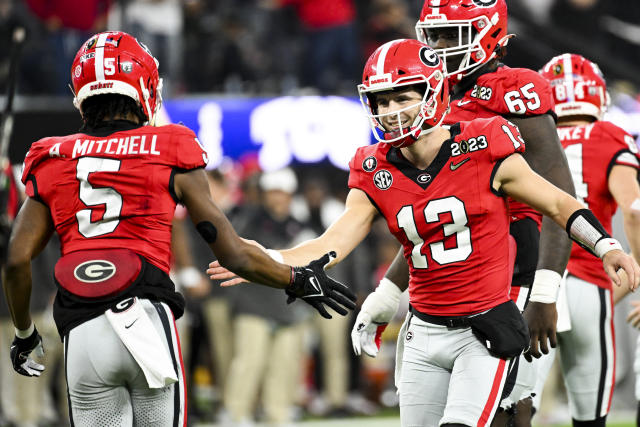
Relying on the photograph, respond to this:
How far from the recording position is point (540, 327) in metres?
4.48

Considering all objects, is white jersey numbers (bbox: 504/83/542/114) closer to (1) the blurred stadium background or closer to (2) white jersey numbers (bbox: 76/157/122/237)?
(2) white jersey numbers (bbox: 76/157/122/237)

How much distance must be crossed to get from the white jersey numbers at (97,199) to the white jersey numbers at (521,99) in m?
1.81

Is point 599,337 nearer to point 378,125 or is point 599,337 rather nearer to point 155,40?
point 378,125

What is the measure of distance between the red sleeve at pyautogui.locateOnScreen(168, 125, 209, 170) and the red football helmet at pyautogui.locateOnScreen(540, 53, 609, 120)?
236 cm

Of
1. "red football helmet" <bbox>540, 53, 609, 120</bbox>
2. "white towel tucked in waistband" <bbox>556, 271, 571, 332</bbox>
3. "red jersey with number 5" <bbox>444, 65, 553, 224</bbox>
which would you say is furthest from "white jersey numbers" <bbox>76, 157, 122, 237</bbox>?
"red football helmet" <bbox>540, 53, 609, 120</bbox>

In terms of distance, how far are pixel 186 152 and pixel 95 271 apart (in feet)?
1.85

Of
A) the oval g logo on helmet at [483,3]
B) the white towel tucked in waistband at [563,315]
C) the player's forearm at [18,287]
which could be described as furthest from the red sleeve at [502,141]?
the player's forearm at [18,287]

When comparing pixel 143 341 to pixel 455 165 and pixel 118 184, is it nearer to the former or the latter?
pixel 118 184

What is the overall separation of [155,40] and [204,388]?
3809mm

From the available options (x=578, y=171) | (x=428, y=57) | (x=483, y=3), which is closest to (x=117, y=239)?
(x=428, y=57)

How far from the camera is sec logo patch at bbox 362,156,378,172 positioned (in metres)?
4.41

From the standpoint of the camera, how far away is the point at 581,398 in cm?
543

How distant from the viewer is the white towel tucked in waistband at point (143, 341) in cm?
384

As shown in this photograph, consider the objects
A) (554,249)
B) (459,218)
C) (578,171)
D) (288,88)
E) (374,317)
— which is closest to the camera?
(459,218)
